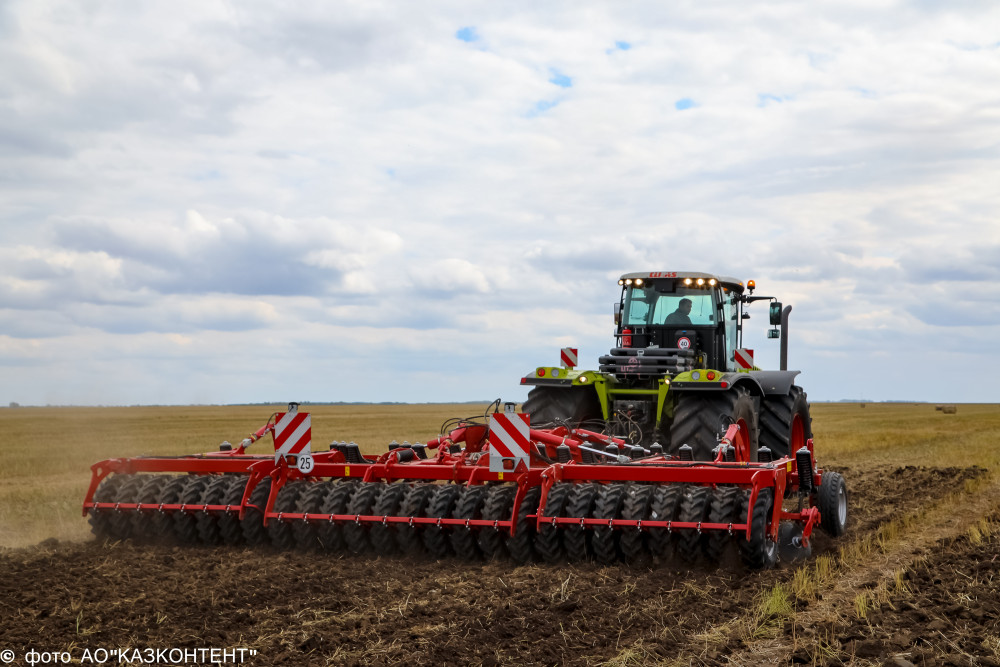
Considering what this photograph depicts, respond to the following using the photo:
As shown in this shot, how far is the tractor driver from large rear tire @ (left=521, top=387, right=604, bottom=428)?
4.83 feet

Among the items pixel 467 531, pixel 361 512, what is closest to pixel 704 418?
pixel 467 531

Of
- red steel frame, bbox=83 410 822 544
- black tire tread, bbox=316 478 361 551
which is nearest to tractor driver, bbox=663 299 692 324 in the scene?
red steel frame, bbox=83 410 822 544

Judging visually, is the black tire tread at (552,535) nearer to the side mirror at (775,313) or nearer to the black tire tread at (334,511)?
the black tire tread at (334,511)

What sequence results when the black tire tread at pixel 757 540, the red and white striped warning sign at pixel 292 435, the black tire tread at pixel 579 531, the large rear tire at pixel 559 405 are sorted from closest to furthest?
1. the black tire tread at pixel 757 540
2. the black tire tread at pixel 579 531
3. the red and white striped warning sign at pixel 292 435
4. the large rear tire at pixel 559 405

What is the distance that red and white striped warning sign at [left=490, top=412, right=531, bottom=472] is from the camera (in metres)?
8.35

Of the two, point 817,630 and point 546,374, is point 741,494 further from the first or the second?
point 546,374

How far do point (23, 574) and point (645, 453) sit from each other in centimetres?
512

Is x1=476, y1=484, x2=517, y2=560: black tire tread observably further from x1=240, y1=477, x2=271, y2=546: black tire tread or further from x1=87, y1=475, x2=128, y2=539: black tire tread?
x1=87, y1=475, x2=128, y2=539: black tire tread

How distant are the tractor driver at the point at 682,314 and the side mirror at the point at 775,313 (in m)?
1.26

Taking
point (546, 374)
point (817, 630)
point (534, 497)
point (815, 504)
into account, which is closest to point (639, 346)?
point (546, 374)

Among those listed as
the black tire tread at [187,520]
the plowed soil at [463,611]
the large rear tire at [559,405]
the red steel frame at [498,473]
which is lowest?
the plowed soil at [463,611]

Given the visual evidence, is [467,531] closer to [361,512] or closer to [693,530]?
[361,512]

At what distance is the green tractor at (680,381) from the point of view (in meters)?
9.84

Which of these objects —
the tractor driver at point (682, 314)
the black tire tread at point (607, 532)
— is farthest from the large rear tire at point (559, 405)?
the black tire tread at point (607, 532)
